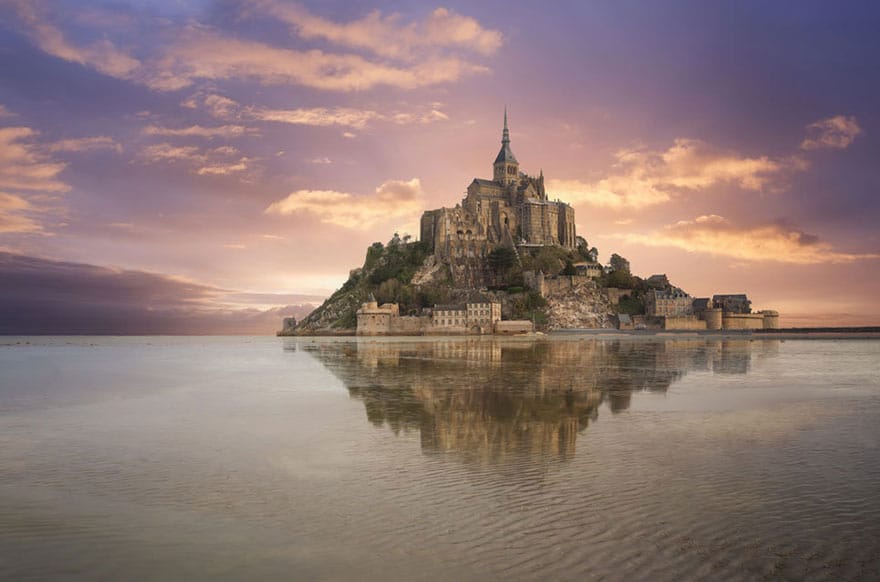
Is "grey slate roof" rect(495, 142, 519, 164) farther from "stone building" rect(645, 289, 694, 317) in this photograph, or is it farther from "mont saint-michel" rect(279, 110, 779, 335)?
"stone building" rect(645, 289, 694, 317)

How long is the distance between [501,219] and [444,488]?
10600 centimetres

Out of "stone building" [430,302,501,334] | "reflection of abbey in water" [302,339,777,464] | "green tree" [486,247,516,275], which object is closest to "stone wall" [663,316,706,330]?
"stone building" [430,302,501,334]

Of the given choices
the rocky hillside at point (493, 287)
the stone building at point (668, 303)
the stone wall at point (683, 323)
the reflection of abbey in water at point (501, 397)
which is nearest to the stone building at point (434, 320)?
the rocky hillside at point (493, 287)

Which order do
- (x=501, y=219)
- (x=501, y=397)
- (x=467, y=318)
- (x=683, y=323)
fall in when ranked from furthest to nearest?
(x=501, y=219) < (x=683, y=323) < (x=467, y=318) < (x=501, y=397)

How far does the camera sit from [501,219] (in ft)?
370

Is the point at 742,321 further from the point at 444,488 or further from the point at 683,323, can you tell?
the point at 444,488

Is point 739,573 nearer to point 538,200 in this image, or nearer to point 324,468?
point 324,468

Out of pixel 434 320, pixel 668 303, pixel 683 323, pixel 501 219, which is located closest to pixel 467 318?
pixel 434 320

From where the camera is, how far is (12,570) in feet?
19.3

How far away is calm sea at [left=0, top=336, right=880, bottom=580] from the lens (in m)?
6.12

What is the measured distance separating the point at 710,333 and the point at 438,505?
92.6 metres

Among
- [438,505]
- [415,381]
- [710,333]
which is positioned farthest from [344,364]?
[710,333]

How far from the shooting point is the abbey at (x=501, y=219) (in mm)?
106750

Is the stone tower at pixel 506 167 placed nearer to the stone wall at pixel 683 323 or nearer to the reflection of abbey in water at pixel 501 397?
the stone wall at pixel 683 323
